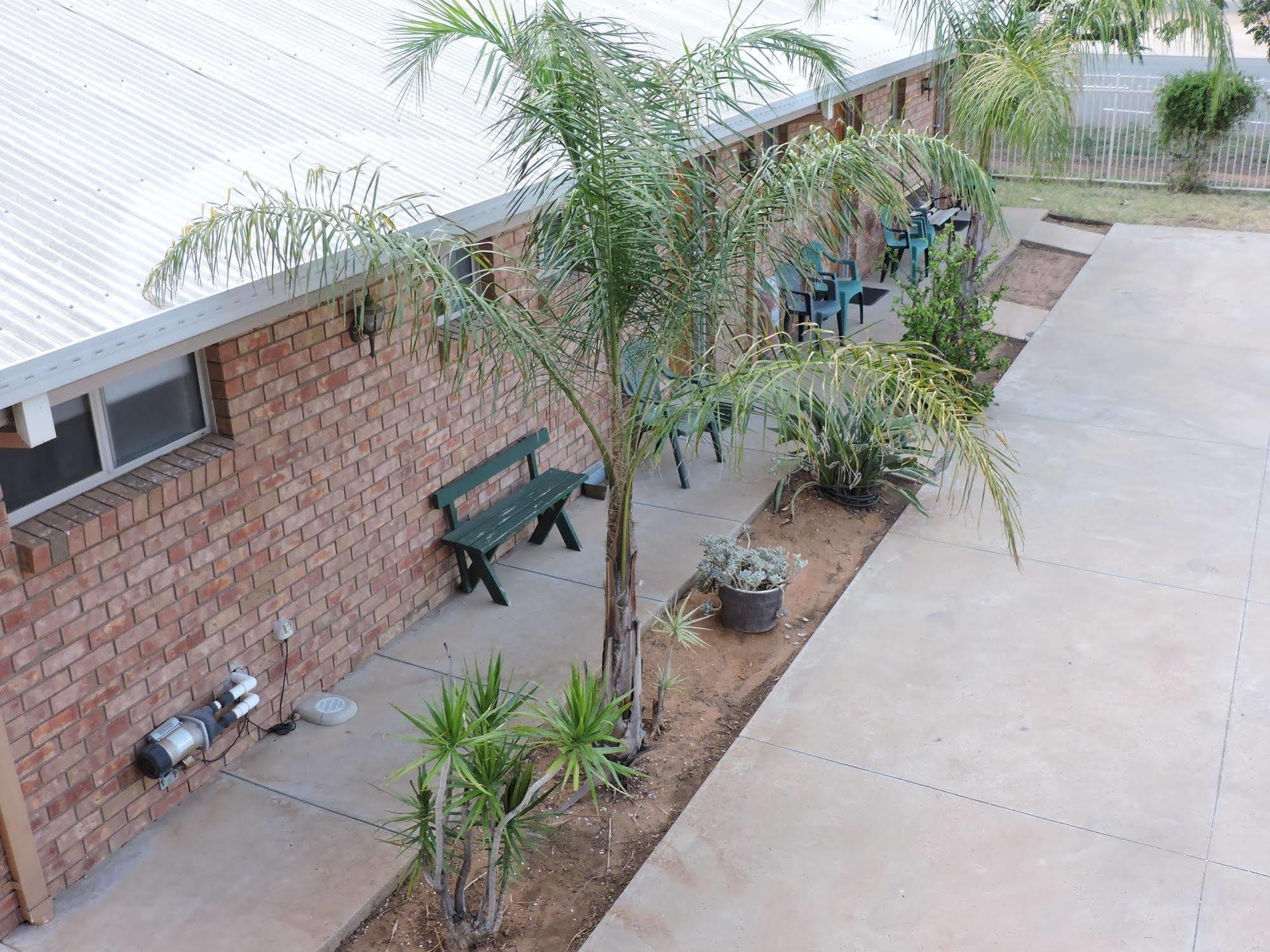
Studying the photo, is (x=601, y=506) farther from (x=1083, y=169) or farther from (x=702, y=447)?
(x=1083, y=169)

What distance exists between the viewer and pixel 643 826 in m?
5.51

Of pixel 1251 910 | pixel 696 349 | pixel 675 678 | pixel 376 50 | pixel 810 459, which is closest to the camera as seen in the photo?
pixel 1251 910

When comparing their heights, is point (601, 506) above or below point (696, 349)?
below

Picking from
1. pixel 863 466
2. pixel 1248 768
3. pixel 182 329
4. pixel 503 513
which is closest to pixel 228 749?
pixel 503 513

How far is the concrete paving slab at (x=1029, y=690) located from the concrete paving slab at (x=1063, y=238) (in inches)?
319

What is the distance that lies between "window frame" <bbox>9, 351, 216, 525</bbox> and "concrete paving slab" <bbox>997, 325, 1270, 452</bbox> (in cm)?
671

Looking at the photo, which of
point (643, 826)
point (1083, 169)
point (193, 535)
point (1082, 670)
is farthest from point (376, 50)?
point (1083, 169)

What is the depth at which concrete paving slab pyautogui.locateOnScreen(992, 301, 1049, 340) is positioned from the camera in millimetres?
11773

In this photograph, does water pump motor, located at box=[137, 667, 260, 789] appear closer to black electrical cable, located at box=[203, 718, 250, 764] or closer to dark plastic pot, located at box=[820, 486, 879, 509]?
black electrical cable, located at box=[203, 718, 250, 764]

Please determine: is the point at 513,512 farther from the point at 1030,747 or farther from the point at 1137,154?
the point at 1137,154

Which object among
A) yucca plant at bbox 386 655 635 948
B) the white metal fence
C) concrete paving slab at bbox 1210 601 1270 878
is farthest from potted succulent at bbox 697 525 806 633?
the white metal fence

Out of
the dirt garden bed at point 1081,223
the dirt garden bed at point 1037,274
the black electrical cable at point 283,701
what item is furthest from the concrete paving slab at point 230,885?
the dirt garden bed at point 1081,223

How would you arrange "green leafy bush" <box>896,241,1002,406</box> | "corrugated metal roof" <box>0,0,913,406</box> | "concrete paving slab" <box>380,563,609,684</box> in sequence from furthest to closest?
"green leafy bush" <box>896,241,1002,406</box>
"concrete paving slab" <box>380,563,609,684</box>
"corrugated metal roof" <box>0,0,913,406</box>

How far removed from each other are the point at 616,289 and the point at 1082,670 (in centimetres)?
341
